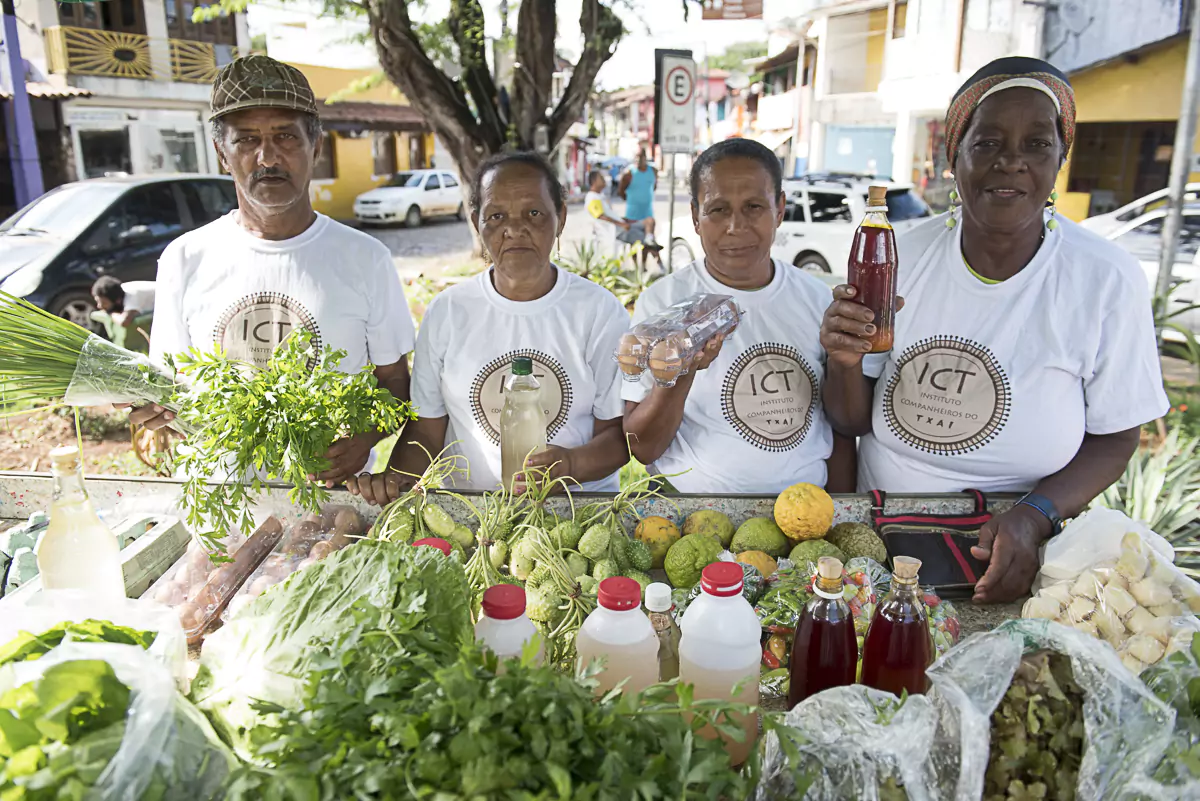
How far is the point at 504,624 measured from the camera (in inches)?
55.2

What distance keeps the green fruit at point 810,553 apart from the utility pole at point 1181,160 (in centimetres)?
483

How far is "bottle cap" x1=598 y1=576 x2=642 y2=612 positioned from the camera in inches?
54.5

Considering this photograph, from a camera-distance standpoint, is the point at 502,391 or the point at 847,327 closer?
the point at 847,327

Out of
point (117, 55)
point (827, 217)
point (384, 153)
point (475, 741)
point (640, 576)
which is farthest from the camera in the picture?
point (384, 153)

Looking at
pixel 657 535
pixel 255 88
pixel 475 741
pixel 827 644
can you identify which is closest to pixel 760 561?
pixel 657 535

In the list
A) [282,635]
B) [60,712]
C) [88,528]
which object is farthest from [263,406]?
[60,712]

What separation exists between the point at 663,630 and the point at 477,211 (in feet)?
5.20

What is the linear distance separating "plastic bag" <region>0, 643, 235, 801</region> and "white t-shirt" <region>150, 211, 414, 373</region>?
1.49 m

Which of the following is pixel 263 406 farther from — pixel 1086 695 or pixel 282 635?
pixel 1086 695

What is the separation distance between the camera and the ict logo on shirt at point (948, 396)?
2277 millimetres

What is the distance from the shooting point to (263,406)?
1832mm

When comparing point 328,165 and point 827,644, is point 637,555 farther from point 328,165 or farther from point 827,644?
point 328,165

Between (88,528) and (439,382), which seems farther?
(439,382)

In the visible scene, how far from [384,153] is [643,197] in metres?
15.9
